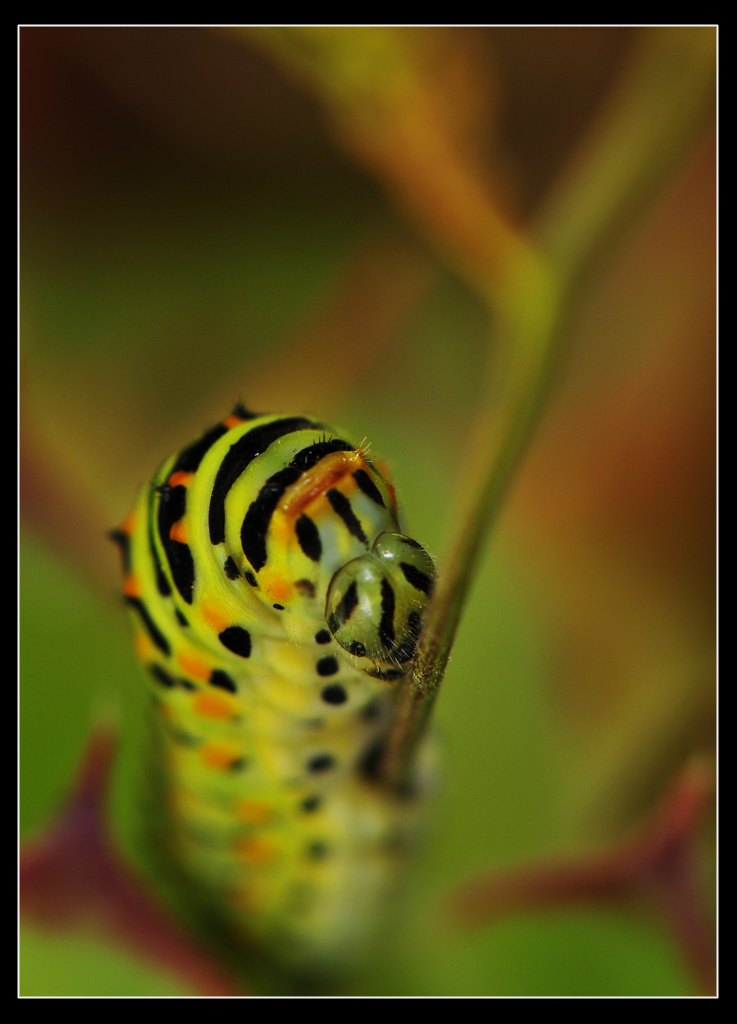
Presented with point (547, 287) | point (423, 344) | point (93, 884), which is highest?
point (423, 344)

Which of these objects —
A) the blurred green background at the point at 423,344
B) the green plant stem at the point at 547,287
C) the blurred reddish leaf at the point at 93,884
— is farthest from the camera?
the blurred green background at the point at 423,344

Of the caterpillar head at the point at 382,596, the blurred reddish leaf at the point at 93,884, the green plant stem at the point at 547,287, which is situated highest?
the green plant stem at the point at 547,287

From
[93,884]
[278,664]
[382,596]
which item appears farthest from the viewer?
[93,884]

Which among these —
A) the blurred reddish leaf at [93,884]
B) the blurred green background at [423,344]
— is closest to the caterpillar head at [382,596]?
the blurred reddish leaf at [93,884]

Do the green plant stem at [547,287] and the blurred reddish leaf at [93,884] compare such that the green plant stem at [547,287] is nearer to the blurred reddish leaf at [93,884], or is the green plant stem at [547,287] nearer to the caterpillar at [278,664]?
the caterpillar at [278,664]

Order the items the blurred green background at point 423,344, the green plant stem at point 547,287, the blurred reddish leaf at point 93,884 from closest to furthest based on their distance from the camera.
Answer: the green plant stem at point 547,287 → the blurred reddish leaf at point 93,884 → the blurred green background at point 423,344

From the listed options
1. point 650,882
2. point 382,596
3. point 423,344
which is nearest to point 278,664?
point 382,596

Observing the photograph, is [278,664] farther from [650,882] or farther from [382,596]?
[650,882]
